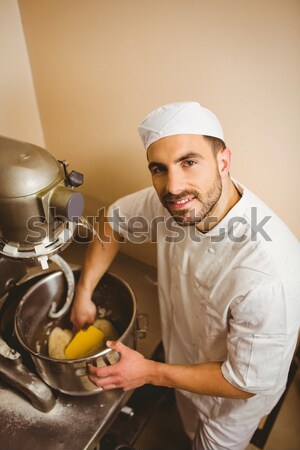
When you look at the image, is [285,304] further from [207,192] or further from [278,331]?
[207,192]

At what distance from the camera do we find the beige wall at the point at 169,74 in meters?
0.94

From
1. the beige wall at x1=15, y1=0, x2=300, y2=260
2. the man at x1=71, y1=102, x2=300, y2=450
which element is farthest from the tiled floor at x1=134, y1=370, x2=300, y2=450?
the beige wall at x1=15, y1=0, x2=300, y2=260

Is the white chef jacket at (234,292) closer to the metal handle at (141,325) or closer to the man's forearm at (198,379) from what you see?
the man's forearm at (198,379)

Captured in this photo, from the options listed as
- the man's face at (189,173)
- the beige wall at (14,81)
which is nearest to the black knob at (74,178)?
the man's face at (189,173)

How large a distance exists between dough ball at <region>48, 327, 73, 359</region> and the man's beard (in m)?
0.58

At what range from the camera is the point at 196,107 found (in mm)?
959

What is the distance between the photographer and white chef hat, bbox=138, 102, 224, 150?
3.08 feet

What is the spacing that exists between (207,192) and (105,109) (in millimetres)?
624

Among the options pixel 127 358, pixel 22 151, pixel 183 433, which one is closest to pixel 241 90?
pixel 22 151

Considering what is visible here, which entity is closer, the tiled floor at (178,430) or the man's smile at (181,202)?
the man's smile at (181,202)

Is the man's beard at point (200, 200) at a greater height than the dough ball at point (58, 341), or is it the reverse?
the man's beard at point (200, 200)

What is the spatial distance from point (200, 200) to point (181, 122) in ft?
0.73

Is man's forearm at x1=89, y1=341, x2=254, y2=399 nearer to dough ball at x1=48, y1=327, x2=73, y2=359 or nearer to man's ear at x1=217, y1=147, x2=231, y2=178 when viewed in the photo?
dough ball at x1=48, y1=327, x2=73, y2=359

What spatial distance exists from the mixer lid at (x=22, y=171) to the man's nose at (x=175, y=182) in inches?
14.2
